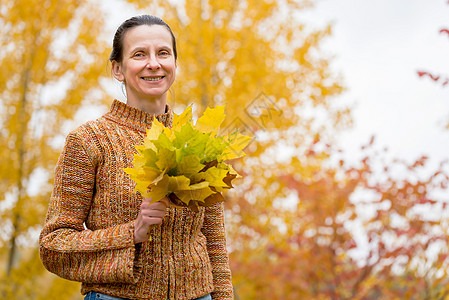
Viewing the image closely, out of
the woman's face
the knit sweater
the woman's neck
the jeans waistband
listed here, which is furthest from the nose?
the jeans waistband

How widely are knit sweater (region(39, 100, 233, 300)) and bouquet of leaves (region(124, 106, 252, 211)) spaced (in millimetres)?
173

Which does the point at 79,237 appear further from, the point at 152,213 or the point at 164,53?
the point at 164,53

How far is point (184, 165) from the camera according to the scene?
1.39 metres

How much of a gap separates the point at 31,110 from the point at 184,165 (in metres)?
4.61

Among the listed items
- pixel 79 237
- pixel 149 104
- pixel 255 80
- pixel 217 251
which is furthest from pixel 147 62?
pixel 255 80

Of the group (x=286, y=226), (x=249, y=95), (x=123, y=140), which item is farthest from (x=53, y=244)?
(x=286, y=226)

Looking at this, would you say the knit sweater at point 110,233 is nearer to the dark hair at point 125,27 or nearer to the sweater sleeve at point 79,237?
the sweater sleeve at point 79,237

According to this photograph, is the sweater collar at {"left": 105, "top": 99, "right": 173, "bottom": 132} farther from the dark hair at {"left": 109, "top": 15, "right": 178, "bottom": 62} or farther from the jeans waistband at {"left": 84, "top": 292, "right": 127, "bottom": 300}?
the jeans waistband at {"left": 84, "top": 292, "right": 127, "bottom": 300}

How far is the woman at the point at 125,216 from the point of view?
1530 millimetres

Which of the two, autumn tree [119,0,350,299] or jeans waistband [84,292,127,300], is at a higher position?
autumn tree [119,0,350,299]

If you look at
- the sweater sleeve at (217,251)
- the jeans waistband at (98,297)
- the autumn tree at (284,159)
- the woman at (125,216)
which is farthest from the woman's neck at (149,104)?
the autumn tree at (284,159)

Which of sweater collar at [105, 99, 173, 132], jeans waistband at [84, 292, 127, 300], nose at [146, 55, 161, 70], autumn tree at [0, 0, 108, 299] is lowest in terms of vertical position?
jeans waistband at [84, 292, 127, 300]

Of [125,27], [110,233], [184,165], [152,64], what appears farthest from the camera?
[125,27]

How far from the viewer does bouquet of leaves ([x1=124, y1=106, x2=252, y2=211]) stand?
1370 millimetres
